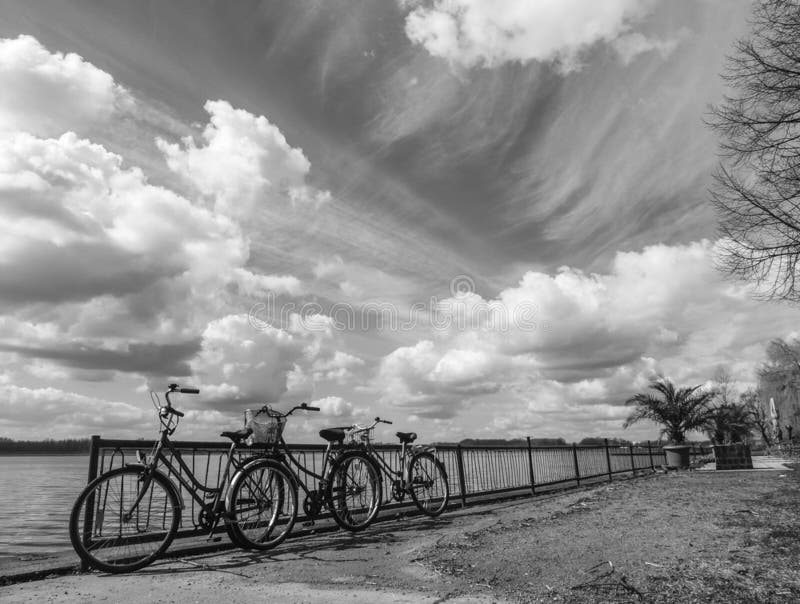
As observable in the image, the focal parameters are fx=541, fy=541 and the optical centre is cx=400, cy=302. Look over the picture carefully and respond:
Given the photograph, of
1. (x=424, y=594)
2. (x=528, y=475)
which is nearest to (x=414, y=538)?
(x=424, y=594)

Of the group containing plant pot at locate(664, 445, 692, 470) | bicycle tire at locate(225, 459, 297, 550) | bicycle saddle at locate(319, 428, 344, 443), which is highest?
bicycle saddle at locate(319, 428, 344, 443)

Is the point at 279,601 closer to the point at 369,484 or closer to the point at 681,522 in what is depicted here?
the point at 369,484

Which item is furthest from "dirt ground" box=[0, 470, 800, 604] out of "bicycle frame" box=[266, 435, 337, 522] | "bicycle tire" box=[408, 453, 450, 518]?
"bicycle tire" box=[408, 453, 450, 518]

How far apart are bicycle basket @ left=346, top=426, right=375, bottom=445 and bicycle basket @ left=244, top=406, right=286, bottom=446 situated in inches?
48.1

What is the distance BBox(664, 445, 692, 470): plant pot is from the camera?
20484 mm

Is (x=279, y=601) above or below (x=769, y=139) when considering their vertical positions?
below

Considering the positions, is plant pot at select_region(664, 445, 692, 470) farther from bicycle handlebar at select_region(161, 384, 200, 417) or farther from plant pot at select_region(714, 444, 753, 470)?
bicycle handlebar at select_region(161, 384, 200, 417)

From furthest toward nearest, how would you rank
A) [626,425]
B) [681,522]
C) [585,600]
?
[626,425] < [681,522] < [585,600]

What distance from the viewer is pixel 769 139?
1120 centimetres

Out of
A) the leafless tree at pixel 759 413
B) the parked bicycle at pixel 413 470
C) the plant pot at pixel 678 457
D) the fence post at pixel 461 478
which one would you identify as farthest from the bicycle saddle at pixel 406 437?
the leafless tree at pixel 759 413

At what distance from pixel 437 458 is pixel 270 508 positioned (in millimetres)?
3225

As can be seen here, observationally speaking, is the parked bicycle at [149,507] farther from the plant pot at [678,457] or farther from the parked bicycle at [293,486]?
the plant pot at [678,457]

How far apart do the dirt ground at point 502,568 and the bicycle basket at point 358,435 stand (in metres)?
1.11

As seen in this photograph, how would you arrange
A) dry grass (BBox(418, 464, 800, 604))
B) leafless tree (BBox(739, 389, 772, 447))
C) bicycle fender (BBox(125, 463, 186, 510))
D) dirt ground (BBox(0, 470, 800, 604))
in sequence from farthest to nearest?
leafless tree (BBox(739, 389, 772, 447))
bicycle fender (BBox(125, 463, 186, 510))
dirt ground (BBox(0, 470, 800, 604))
dry grass (BBox(418, 464, 800, 604))
